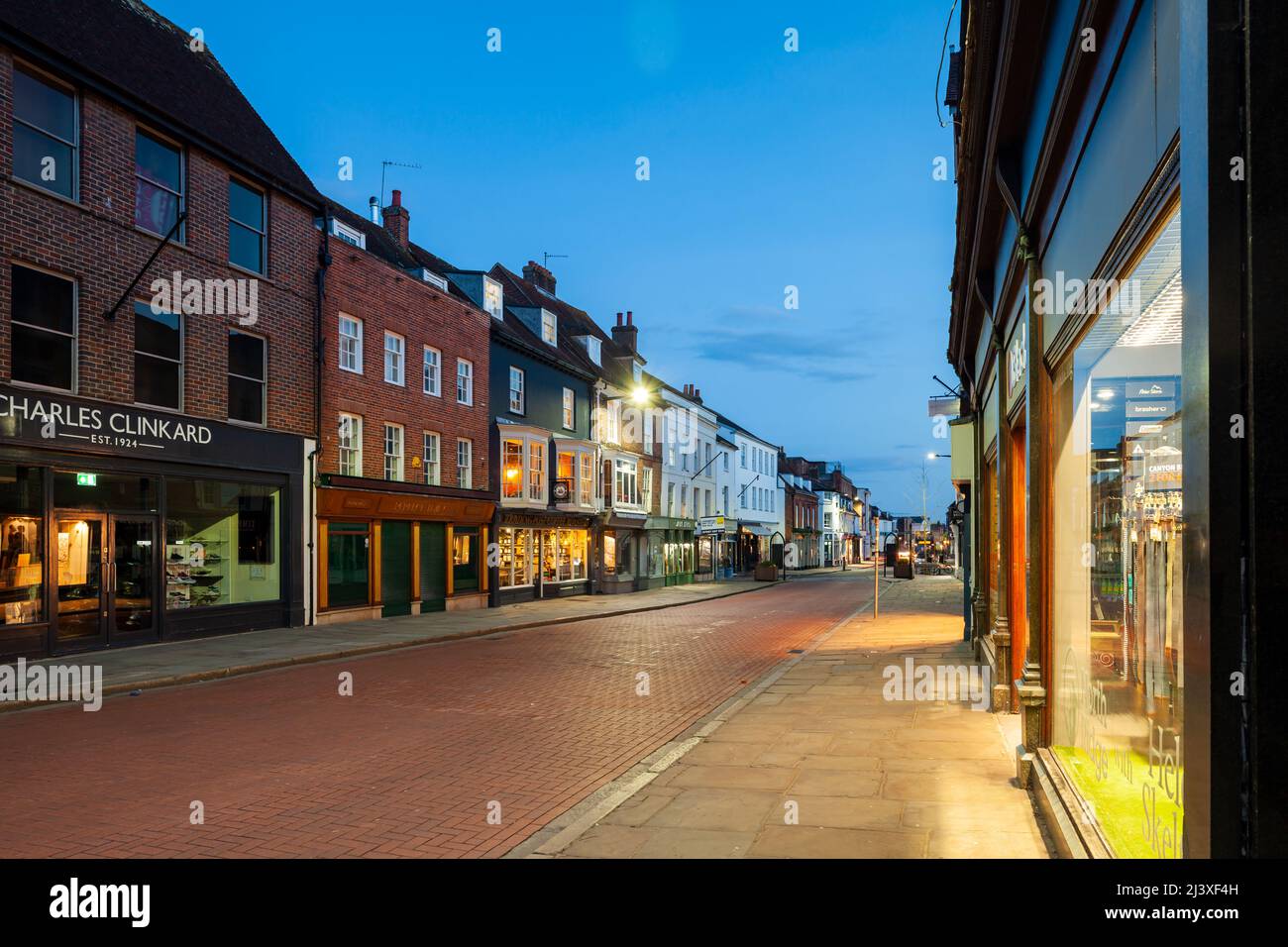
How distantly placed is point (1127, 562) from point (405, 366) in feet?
73.7

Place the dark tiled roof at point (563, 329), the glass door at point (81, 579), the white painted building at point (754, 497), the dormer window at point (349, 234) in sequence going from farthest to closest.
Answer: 1. the white painted building at point (754, 497)
2. the dark tiled roof at point (563, 329)
3. the dormer window at point (349, 234)
4. the glass door at point (81, 579)

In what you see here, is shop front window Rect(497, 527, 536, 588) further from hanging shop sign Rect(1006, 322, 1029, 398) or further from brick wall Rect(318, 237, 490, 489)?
hanging shop sign Rect(1006, 322, 1029, 398)

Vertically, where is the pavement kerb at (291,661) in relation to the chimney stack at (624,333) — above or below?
below

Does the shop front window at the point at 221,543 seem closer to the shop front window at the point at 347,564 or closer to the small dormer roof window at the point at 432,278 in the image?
the shop front window at the point at 347,564

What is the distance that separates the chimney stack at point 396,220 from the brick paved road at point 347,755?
18392 mm

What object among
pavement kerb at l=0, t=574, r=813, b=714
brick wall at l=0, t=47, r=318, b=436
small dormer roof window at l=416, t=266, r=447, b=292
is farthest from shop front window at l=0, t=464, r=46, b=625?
small dormer roof window at l=416, t=266, r=447, b=292

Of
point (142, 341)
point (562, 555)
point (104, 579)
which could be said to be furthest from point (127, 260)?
point (562, 555)

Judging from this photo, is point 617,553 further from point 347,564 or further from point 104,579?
point 104,579

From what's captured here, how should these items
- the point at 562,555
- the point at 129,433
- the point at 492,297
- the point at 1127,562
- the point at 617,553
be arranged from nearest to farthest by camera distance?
the point at 1127,562 < the point at 129,433 < the point at 492,297 < the point at 562,555 < the point at 617,553

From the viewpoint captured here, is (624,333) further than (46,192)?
Yes

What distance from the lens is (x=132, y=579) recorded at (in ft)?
53.3

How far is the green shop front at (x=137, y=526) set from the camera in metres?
14.2

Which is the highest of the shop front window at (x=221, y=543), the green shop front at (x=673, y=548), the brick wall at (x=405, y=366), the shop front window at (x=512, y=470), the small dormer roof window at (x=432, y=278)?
the small dormer roof window at (x=432, y=278)

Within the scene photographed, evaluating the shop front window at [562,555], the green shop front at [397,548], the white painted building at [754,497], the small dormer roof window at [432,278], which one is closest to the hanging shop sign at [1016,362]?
the green shop front at [397,548]
